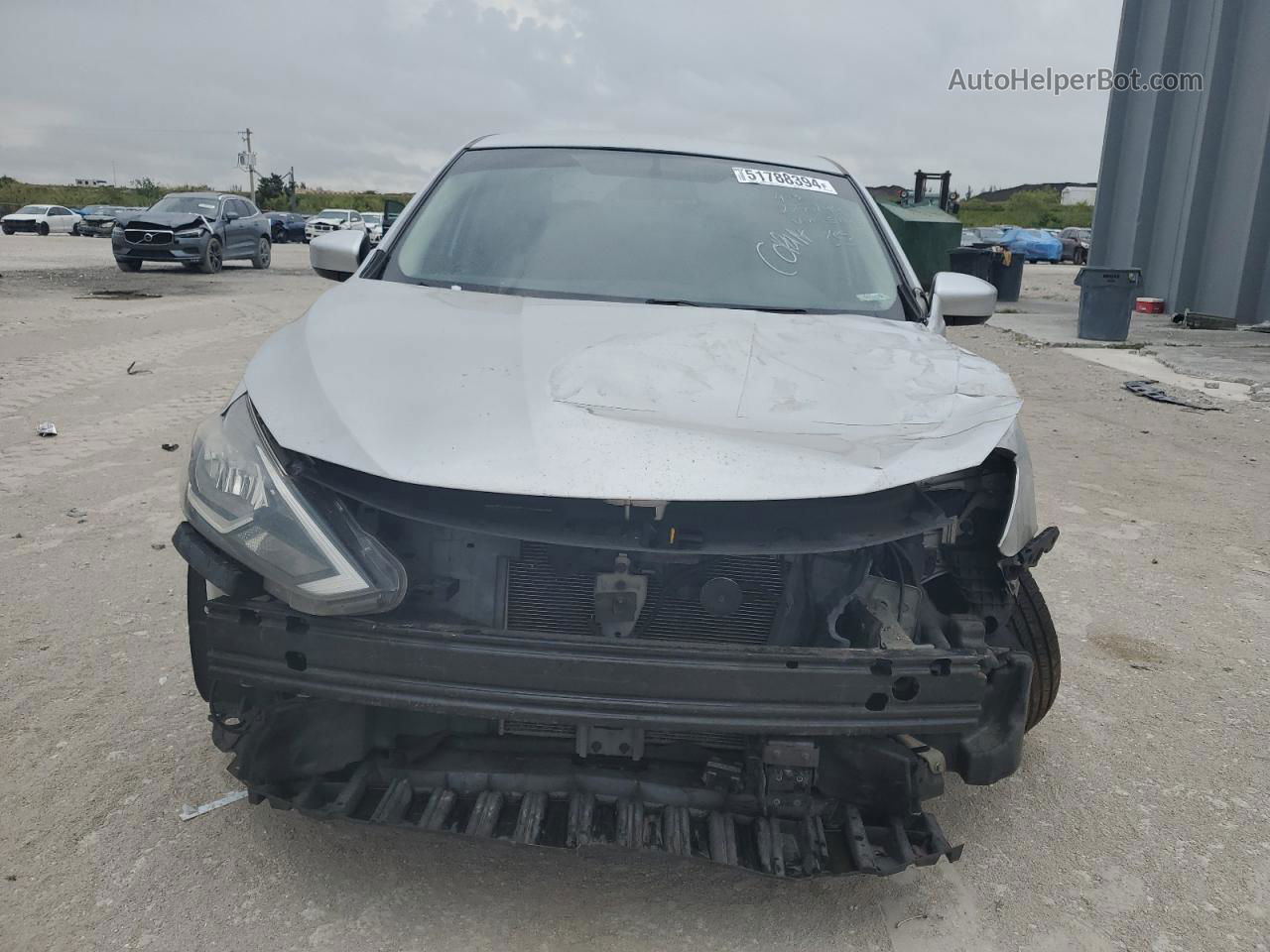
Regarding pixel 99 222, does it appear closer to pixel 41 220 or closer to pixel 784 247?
pixel 41 220

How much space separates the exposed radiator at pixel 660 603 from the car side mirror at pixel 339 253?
168cm

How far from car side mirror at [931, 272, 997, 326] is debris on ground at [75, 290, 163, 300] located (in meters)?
13.2

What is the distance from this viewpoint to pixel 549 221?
3258 millimetres

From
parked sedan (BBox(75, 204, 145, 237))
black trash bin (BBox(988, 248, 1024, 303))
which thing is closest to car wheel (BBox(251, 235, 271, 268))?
parked sedan (BBox(75, 204, 145, 237))

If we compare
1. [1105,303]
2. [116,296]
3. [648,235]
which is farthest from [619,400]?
[116,296]

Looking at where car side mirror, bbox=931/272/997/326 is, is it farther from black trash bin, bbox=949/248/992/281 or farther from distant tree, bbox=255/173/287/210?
distant tree, bbox=255/173/287/210

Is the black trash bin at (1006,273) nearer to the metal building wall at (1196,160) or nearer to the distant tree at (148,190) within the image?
the metal building wall at (1196,160)

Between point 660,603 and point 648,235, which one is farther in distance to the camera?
point 648,235

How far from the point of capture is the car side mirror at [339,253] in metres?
3.45

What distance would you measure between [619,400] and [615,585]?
0.40 meters

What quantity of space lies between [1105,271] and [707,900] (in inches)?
496

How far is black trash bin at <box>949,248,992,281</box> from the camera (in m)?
17.9

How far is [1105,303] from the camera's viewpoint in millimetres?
12867

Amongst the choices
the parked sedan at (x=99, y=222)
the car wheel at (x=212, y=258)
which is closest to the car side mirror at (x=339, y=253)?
the car wheel at (x=212, y=258)
